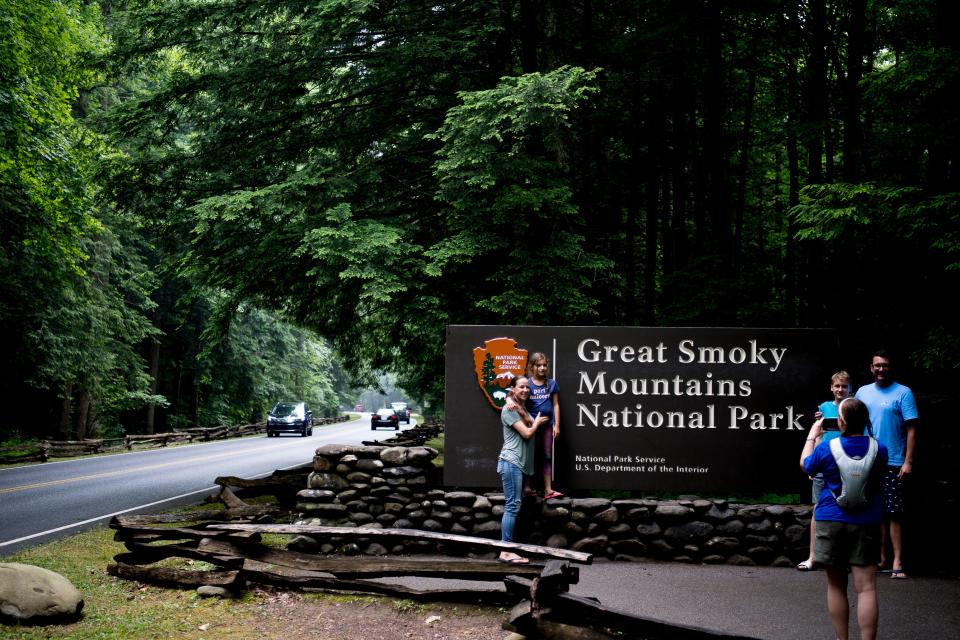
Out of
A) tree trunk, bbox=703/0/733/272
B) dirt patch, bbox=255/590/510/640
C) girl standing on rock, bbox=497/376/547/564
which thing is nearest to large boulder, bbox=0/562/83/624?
dirt patch, bbox=255/590/510/640

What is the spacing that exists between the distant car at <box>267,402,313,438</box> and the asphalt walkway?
33.0 metres

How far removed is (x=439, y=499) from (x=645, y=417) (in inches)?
103

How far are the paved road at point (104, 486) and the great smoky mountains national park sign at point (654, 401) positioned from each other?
19.8 ft

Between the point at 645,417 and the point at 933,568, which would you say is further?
the point at 645,417

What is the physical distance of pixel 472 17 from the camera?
12773 mm

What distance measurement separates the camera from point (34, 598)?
591 centimetres

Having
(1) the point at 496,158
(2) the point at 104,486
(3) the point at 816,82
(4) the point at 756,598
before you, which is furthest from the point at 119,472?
(3) the point at 816,82

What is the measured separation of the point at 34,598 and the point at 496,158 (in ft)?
25.7

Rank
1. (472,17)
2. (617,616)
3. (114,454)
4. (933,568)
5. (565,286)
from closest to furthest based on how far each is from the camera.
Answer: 1. (617,616)
2. (933,568)
3. (565,286)
4. (472,17)
5. (114,454)

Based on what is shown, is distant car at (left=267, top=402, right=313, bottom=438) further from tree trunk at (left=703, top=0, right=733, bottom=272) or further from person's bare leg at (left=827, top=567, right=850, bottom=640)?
person's bare leg at (left=827, top=567, right=850, bottom=640)

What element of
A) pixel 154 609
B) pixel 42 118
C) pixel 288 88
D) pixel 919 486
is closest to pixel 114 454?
pixel 42 118

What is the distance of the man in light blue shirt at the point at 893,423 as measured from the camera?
6926 mm

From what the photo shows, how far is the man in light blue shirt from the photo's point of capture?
22.7ft

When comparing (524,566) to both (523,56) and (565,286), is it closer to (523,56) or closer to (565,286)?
(565,286)
